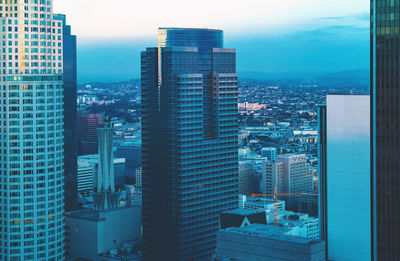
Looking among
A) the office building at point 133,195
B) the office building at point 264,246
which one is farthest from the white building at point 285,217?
the office building at point 264,246

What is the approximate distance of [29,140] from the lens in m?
77.5

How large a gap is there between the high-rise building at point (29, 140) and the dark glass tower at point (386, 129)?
4242 centimetres

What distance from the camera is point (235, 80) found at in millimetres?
106688

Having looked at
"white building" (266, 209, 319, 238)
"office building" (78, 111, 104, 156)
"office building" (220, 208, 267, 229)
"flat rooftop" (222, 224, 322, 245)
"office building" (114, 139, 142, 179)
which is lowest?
"white building" (266, 209, 319, 238)

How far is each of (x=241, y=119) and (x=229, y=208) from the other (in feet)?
166

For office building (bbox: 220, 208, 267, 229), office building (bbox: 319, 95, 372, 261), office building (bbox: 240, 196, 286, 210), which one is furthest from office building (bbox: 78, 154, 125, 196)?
office building (bbox: 319, 95, 372, 261)

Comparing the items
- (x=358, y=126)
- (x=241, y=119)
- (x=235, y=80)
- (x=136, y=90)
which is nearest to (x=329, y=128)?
(x=358, y=126)

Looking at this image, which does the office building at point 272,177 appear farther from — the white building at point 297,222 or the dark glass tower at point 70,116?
the dark glass tower at point 70,116

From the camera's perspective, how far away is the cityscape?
47.8m

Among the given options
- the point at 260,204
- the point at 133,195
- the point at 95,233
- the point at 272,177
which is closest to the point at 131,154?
the point at 133,195

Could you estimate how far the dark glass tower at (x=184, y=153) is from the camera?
310ft

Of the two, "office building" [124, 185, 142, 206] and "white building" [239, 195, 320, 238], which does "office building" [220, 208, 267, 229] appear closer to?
"white building" [239, 195, 320, 238]

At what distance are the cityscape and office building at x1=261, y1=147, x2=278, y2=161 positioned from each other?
12.9 m

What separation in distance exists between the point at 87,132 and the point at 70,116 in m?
41.0
